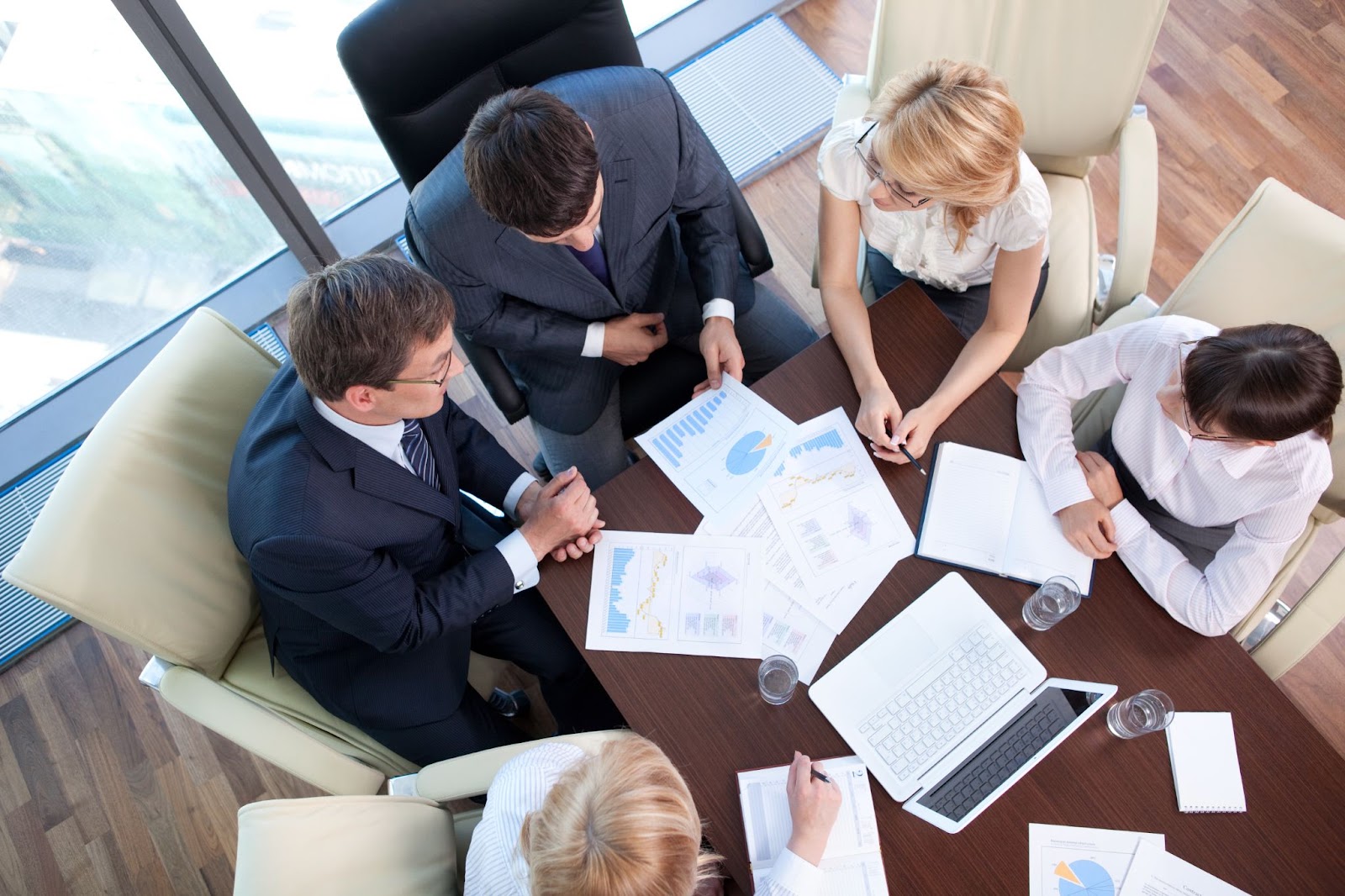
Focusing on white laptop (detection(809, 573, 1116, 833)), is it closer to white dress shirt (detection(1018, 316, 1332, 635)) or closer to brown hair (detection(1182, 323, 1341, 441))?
white dress shirt (detection(1018, 316, 1332, 635))

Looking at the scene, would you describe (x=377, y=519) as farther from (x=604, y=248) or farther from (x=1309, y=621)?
(x=1309, y=621)

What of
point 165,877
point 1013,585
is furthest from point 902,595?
point 165,877

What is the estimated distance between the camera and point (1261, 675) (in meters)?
1.48

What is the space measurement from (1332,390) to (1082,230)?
0.87 meters

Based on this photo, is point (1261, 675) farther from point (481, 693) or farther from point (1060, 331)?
point (481, 693)

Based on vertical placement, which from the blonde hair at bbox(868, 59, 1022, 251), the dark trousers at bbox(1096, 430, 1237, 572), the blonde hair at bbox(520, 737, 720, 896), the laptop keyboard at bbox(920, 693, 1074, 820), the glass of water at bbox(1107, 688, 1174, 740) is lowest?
the dark trousers at bbox(1096, 430, 1237, 572)

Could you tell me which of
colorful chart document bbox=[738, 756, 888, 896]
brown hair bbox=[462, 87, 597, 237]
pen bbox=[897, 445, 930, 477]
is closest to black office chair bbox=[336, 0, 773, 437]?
brown hair bbox=[462, 87, 597, 237]

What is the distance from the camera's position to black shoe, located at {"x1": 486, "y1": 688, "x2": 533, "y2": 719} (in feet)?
7.85

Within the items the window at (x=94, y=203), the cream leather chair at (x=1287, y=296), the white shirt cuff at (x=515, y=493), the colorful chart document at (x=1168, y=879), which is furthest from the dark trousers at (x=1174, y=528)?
the window at (x=94, y=203)

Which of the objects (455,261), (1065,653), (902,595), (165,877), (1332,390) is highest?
(455,261)

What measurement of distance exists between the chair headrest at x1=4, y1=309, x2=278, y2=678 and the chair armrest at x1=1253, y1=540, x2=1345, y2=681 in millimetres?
1921

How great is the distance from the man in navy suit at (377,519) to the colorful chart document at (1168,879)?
105 cm

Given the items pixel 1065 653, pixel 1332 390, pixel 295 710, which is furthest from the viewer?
pixel 295 710

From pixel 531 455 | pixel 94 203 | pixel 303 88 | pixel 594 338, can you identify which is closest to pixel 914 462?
pixel 594 338
